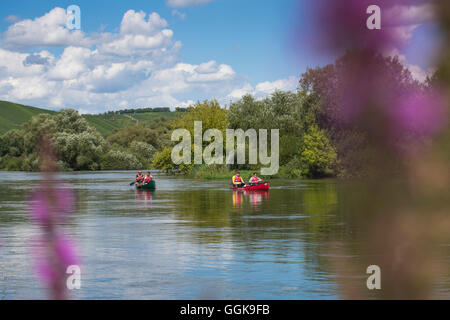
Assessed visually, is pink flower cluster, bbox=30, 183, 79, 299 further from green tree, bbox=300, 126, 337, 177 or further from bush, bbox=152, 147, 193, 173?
bush, bbox=152, 147, 193, 173

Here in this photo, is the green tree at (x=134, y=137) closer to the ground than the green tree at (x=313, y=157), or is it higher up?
higher up

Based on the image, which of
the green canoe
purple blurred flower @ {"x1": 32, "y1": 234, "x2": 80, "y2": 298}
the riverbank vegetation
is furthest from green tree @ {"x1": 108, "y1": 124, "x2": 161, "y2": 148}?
purple blurred flower @ {"x1": 32, "y1": 234, "x2": 80, "y2": 298}

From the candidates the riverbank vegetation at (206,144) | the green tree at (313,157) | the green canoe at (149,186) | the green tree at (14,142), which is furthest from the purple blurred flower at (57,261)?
the green tree at (14,142)

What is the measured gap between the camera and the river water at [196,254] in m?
9.71

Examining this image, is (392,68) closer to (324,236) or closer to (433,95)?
(433,95)

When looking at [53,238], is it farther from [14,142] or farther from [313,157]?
[14,142]

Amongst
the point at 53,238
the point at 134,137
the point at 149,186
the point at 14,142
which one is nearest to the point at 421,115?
the point at 53,238

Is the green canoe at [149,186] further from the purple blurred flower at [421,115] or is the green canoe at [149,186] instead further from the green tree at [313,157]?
the purple blurred flower at [421,115]

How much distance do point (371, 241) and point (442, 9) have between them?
1.85 feet

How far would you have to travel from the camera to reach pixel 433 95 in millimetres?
1468

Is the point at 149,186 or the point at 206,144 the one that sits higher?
the point at 206,144

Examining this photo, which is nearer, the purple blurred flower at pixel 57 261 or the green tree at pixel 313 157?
the purple blurred flower at pixel 57 261

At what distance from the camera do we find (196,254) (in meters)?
14.9
